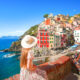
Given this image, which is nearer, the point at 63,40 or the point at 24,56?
the point at 24,56

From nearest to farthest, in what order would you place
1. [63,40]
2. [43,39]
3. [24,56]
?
[24,56], [43,39], [63,40]

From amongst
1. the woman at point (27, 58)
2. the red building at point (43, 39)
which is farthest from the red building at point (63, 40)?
the woman at point (27, 58)

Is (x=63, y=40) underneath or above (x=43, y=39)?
underneath

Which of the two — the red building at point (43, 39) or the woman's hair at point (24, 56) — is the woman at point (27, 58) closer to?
the woman's hair at point (24, 56)

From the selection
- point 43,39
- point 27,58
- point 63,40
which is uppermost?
point 43,39

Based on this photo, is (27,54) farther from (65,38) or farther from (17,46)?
(17,46)

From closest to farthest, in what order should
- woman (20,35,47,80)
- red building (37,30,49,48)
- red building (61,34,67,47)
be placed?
woman (20,35,47,80)
red building (37,30,49,48)
red building (61,34,67,47)

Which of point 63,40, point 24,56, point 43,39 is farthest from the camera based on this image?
point 63,40

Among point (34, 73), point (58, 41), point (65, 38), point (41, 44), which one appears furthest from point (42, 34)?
point (34, 73)

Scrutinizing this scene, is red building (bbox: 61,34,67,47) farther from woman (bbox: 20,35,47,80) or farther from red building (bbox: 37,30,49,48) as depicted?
woman (bbox: 20,35,47,80)

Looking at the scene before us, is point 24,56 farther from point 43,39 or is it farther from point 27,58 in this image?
point 43,39

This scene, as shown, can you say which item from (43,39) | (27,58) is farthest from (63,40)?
(27,58)

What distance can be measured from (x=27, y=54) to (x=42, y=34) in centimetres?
3604

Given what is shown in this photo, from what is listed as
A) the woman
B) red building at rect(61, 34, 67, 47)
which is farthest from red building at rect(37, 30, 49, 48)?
the woman
